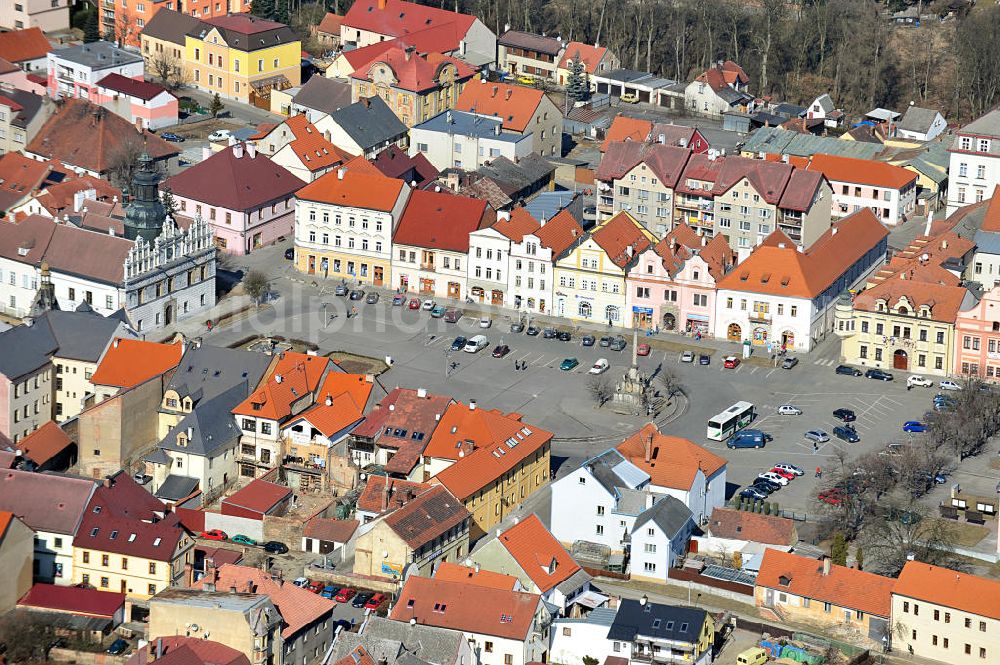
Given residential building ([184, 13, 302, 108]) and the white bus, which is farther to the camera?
residential building ([184, 13, 302, 108])

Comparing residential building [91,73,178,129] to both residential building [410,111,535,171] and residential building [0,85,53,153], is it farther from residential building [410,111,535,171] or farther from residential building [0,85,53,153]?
residential building [410,111,535,171]

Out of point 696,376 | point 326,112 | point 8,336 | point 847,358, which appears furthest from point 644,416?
point 326,112

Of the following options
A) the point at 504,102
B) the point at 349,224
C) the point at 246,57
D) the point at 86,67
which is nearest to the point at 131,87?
the point at 86,67

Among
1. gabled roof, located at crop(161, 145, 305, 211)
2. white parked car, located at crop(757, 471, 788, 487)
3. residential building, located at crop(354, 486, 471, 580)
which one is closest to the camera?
residential building, located at crop(354, 486, 471, 580)

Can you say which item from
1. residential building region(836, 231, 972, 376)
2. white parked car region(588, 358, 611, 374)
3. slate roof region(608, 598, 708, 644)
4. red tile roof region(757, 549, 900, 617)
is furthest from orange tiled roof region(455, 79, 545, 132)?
slate roof region(608, 598, 708, 644)

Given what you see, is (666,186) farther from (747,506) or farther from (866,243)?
(747,506)
